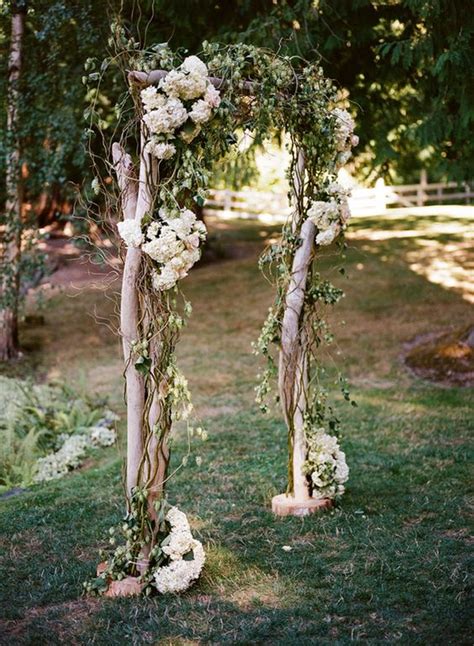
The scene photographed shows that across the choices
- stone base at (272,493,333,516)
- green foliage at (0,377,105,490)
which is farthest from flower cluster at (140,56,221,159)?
green foliage at (0,377,105,490)

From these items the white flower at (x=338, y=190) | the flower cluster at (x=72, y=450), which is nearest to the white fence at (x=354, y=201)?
the flower cluster at (x=72, y=450)

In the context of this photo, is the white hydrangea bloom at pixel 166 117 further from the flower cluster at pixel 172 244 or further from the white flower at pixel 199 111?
the flower cluster at pixel 172 244

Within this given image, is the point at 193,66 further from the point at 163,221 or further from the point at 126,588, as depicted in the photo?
the point at 126,588

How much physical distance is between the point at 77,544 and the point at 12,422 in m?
3.20

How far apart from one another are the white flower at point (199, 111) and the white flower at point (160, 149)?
0.21 m

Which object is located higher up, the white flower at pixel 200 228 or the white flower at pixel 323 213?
the white flower at pixel 323 213

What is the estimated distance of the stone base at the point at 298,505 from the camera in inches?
229

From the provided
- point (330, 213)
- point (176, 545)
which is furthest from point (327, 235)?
point (176, 545)

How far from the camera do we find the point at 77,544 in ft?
18.3

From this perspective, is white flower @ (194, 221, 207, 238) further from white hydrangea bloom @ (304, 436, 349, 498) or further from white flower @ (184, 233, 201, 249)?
white hydrangea bloom @ (304, 436, 349, 498)

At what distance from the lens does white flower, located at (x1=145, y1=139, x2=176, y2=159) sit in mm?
4289

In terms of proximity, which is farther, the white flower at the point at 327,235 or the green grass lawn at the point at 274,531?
the white flower at the point at 327,235

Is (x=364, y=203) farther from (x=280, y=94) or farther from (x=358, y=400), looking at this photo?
(x=280, y=94)

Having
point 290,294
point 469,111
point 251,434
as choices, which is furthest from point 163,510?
point 469,111
